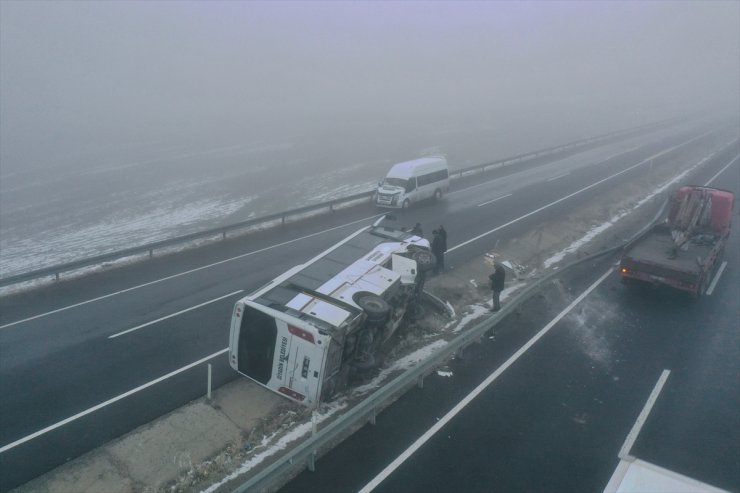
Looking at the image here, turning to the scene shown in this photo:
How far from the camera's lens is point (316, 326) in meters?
8.27

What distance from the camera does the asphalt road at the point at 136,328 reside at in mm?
8914

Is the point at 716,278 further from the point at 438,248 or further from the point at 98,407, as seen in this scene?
the point at 98,407

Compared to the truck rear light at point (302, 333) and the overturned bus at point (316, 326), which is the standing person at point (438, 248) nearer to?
the overturned bus at point (316, 326)

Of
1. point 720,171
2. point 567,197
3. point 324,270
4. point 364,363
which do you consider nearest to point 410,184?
point 567,197

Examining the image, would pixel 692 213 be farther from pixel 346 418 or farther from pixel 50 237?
pixel 50 237

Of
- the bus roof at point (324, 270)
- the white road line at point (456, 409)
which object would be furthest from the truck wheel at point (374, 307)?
the white road line at point (456, 409)

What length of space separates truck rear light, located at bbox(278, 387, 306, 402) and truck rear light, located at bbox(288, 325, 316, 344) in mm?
1210

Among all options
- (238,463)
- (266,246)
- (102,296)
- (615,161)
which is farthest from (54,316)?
(615,161)

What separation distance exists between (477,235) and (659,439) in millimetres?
13168

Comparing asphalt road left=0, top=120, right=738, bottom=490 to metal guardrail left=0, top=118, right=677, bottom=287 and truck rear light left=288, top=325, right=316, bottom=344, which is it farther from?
truck rear light left=288, top=325, right=316, bottom=344

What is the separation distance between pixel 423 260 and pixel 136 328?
8.07m

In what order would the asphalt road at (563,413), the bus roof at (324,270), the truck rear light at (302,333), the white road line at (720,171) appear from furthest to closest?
the white road line at (720,171)
the bus roof at (324,270)
the truck rear light at (302,333)
the asphalt road at (563,413)

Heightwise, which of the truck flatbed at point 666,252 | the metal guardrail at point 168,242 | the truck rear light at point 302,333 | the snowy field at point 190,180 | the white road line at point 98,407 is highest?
the truck flatbed at point 666,252

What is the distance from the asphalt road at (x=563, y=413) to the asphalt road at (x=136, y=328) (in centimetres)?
455
